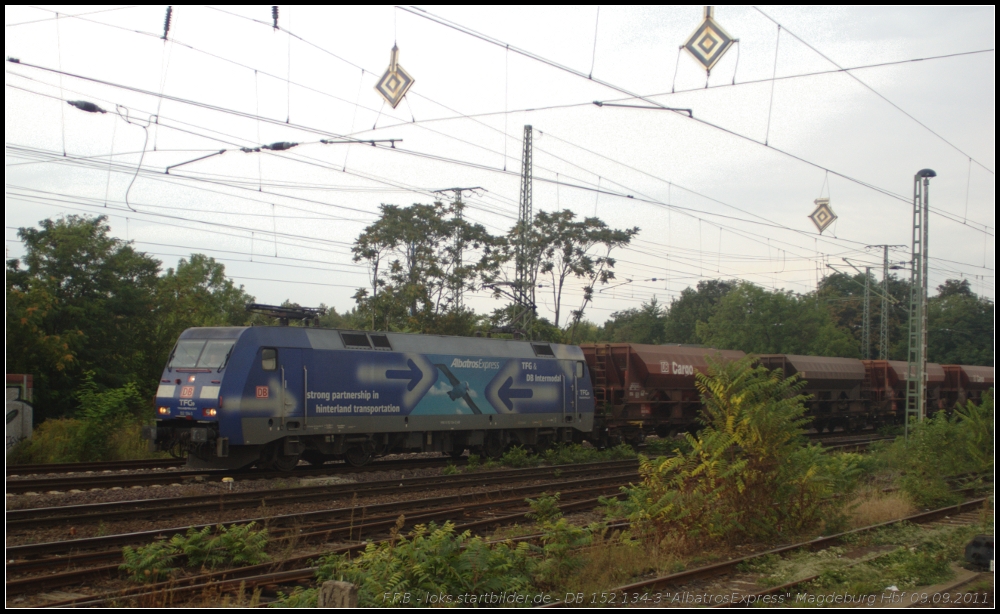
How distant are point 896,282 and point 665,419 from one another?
5455 cm

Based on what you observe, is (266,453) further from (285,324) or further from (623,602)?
(623,602)

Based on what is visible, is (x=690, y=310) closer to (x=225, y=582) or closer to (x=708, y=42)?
(x=708, y=42)

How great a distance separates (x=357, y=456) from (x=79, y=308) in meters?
12.8

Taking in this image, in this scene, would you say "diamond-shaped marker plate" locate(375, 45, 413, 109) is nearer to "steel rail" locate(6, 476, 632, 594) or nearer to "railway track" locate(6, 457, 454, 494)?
"steel rail" locate(6, 476, 632, 594)

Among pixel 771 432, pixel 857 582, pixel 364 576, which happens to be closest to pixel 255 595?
pixel 364 576

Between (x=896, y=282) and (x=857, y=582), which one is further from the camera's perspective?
(x=896, y=282)

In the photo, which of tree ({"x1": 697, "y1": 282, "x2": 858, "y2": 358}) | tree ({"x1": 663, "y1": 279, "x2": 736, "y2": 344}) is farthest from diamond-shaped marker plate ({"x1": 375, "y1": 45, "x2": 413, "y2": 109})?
tree ({"x1": 663, "y1": 279, "x2": 736, "y2": 344})

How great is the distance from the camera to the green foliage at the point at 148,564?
8.02m

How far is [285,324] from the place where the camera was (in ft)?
55.5

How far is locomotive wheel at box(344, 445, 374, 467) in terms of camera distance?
18.0m

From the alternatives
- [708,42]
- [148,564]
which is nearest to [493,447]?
[708,42]

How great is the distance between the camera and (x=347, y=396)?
55.7ft

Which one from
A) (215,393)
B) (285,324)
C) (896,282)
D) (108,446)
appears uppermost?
(896,282)

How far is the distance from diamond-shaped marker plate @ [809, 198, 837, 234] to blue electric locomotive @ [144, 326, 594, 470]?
8.08 meters
